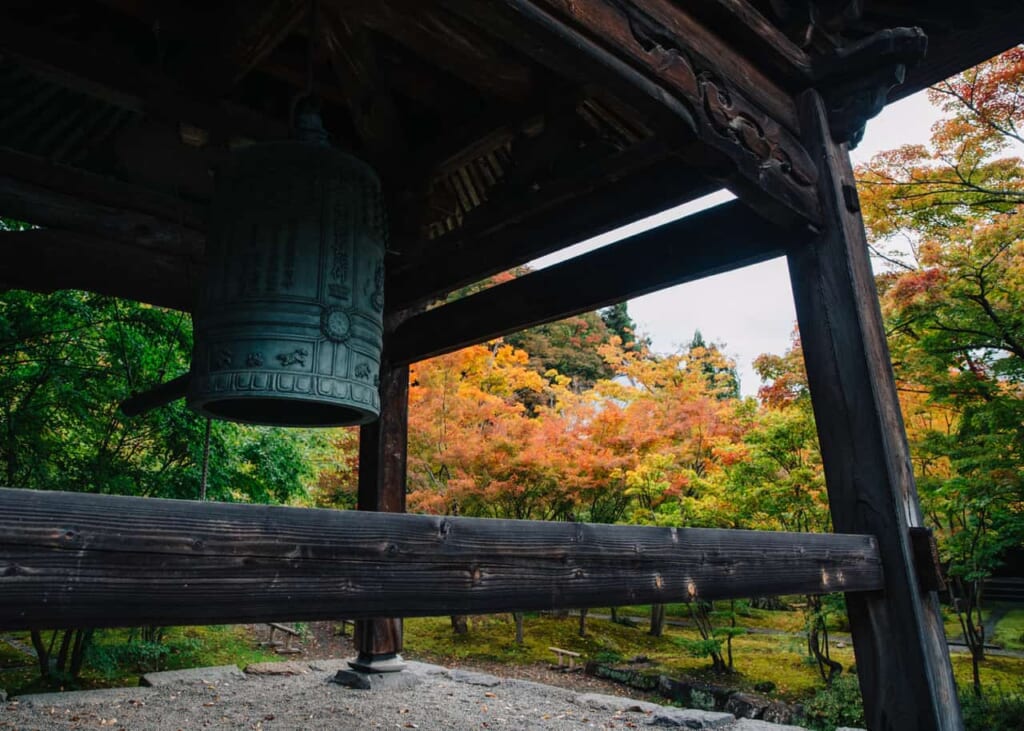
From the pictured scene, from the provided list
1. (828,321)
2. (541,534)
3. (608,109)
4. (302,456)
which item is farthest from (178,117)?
(302,456)

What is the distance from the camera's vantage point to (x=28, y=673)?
20.6 feet

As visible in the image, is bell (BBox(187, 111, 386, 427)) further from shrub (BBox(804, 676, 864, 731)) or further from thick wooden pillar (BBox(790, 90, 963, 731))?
shrub (BBox(804, 676, 864, 731))

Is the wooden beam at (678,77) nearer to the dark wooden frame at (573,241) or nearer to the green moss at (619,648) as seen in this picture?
the dark wooden frame at (573,241)

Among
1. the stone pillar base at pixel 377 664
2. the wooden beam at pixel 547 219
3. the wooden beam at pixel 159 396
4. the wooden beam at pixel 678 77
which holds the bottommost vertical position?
the stone pillar base at pixel 377 664

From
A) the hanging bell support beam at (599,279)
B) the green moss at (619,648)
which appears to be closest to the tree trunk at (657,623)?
the green moss at (619,648)

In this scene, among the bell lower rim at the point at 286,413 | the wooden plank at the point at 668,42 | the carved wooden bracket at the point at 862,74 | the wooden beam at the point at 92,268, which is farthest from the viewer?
the wooden beam at the point at 92,268

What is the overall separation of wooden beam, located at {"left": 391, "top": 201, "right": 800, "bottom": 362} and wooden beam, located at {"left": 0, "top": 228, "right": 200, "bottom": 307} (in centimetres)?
136

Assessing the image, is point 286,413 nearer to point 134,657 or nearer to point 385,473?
point 385,473

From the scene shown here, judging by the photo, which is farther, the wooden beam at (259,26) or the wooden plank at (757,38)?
the wooden beam at (259,26)

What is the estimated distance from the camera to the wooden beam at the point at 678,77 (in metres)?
1.55

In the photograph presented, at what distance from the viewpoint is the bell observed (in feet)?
7.29

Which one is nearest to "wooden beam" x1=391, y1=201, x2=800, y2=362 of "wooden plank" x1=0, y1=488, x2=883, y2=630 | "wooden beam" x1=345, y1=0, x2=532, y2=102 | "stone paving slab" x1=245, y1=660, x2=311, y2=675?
"wooden beam" x1=345, y1=0, x2=532, y2=102

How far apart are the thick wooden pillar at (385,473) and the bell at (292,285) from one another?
1.92 meters

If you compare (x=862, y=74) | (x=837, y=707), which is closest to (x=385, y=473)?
(x=862, y=74)
